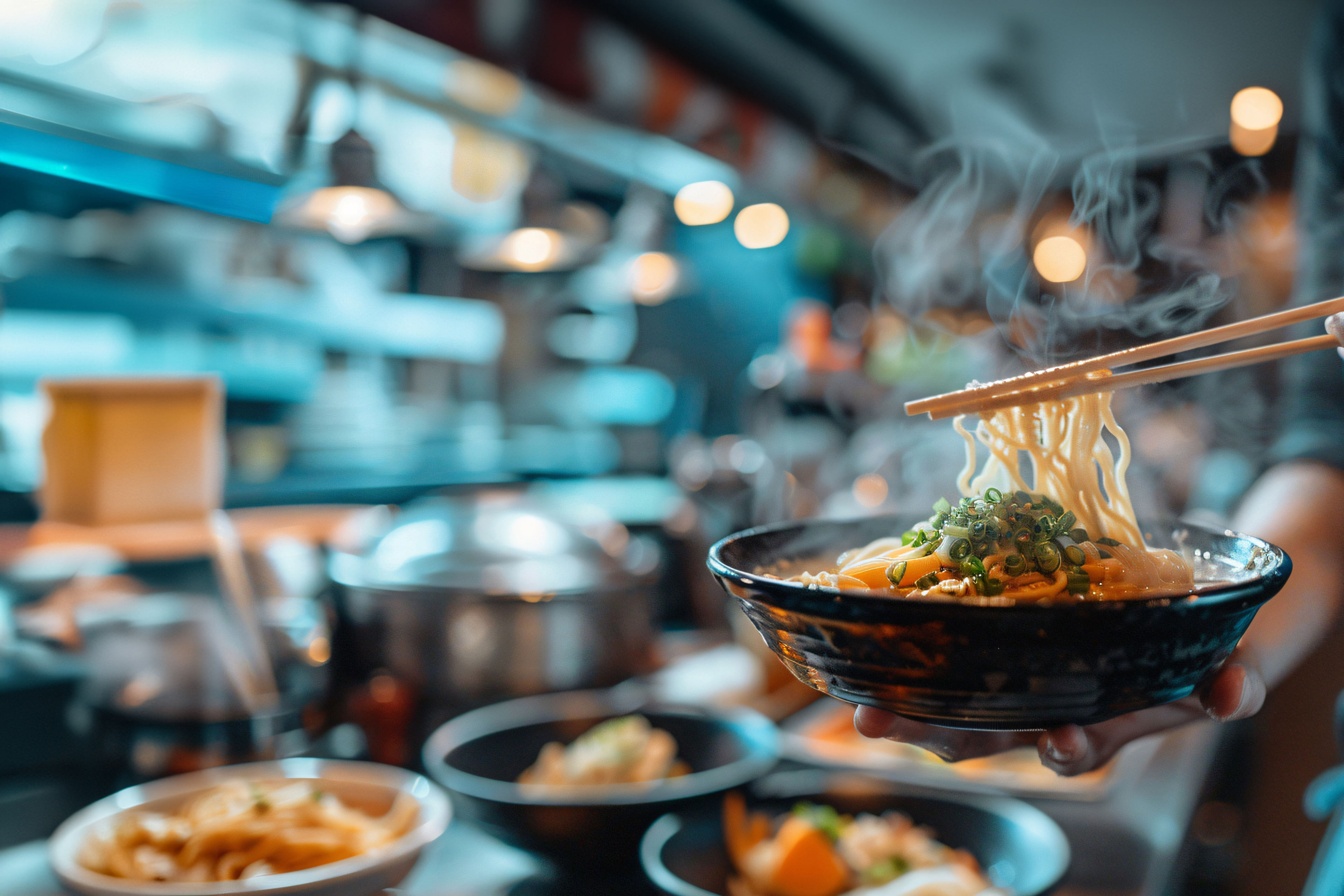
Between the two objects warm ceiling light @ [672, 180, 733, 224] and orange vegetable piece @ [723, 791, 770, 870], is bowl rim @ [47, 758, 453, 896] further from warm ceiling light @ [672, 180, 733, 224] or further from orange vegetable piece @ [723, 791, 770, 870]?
warm ceiling light @ [672, 180, 733, 224]

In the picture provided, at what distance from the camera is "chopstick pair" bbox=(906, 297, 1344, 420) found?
0.72 metres

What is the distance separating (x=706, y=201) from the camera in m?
5.46

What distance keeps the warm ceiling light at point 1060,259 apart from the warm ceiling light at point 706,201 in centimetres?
232

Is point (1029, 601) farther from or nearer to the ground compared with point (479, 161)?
nearer to the ground

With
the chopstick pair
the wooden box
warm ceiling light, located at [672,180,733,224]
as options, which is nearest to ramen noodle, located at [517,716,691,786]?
the wooden box

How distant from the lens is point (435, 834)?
1.03 m

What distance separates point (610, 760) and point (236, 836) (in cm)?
54

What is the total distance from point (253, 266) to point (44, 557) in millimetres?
3355

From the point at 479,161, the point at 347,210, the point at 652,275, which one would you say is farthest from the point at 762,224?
the point at 347,210

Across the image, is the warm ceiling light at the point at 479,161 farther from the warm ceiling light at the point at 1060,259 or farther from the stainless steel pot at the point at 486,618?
the warm ceiling light at the point at 1060,259

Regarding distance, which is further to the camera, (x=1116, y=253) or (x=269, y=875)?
(x=1116, y=253)

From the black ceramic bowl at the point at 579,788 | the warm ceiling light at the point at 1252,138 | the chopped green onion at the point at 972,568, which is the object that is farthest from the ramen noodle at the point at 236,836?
the warm ceiling light at the point at 1252,138

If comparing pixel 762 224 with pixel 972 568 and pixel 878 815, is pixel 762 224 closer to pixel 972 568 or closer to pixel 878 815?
pixel 878 815

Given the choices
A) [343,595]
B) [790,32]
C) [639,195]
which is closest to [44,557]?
[343,595]
